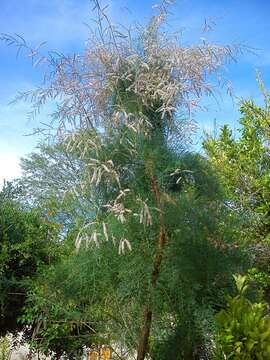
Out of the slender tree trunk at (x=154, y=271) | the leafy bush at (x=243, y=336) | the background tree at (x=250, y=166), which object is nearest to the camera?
the leafy bush at (x=243, y=336)

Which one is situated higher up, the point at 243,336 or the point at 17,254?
the point at 17,254

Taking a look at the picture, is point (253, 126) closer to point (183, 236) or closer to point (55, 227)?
point (55, 227)

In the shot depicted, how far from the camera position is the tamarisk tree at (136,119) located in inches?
195

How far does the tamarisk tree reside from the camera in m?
4.96

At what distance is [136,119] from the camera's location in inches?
200

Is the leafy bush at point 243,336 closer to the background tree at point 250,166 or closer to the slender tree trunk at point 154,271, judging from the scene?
the slender tree trunk at point 154,271

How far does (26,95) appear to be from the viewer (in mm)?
5379

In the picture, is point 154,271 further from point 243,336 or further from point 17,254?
point 17,254

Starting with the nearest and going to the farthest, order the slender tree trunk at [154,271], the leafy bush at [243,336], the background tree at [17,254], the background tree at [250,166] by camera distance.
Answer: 1. the leafy bush at [243,336]
2. the slender tree trunk at [154,271]
3. the background tree at [17,254]
4. the background tree at [250,166]

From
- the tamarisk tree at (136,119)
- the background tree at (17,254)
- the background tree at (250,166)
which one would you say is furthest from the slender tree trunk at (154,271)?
the background tree at (250,166)

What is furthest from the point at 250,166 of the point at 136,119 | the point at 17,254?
the point at 136,119

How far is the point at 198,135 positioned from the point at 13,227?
396 cm

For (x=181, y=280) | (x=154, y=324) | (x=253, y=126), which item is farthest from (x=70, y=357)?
(x=253, y=126)

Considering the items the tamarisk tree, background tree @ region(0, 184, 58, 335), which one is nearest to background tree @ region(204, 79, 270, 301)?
background tree @ region(0, 184, 58, 335)
